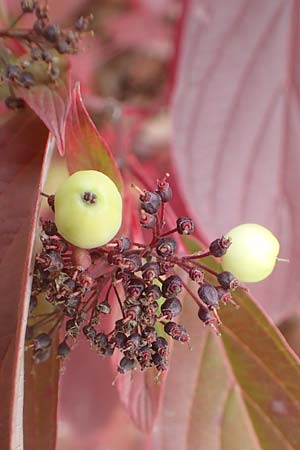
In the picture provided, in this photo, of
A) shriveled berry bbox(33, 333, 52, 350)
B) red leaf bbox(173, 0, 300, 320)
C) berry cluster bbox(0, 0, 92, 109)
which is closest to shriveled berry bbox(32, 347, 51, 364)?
shriveled berry bbox(33, 333, 52, 350)

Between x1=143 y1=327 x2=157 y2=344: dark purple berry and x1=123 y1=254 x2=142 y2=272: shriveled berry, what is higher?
x1=123 y1=254 x2=142 y2=272: shriveled berry

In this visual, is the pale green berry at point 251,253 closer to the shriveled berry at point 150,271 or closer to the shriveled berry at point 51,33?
the shriveled berry at point 150,271

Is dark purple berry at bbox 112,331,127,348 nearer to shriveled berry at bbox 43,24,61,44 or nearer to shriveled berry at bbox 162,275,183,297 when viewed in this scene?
shriveled berry at bbox 162,275,183,297

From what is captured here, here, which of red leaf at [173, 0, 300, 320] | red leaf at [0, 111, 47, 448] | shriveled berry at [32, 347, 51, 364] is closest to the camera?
red leaf at [0, 111, 47, 448]

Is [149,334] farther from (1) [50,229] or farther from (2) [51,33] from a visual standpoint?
(2) [51,33]

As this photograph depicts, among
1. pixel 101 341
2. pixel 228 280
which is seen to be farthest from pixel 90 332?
pixel 228 280

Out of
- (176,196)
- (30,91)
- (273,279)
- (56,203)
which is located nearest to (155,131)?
(176,196)
